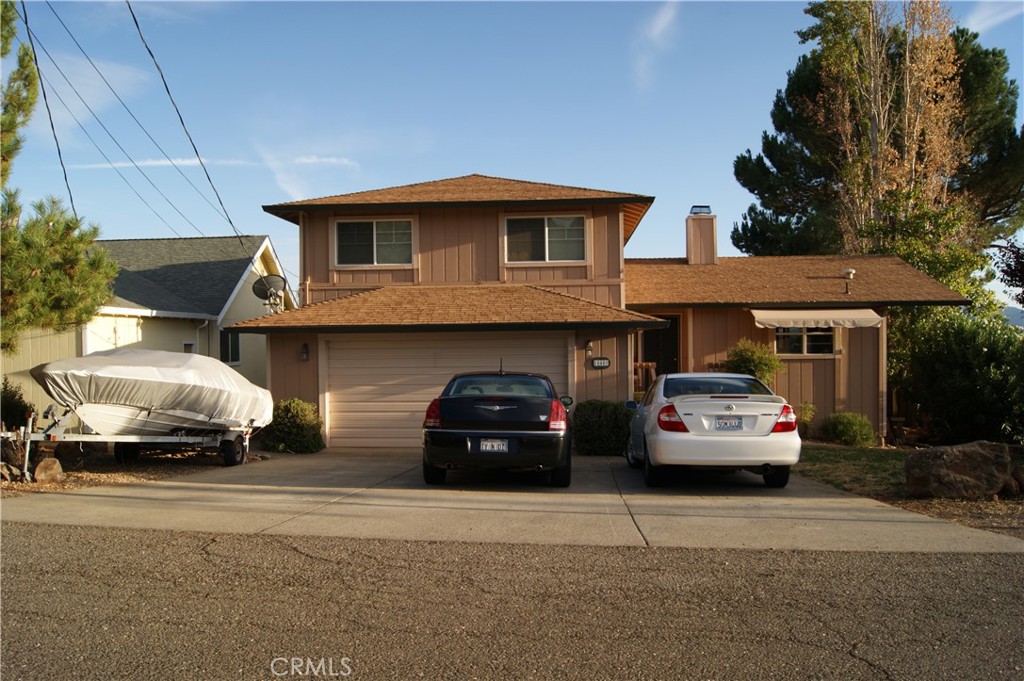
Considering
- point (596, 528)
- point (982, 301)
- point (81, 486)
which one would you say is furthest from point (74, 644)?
point (982, 301)

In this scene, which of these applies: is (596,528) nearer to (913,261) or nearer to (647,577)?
(647,577)

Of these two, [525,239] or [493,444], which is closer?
[493,444]

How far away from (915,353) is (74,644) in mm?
16579

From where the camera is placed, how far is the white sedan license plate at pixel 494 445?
9.80 metres

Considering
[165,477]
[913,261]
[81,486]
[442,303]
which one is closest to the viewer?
Result: [81,486]

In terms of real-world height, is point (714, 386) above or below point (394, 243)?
below

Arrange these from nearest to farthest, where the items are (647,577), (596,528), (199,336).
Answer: (647,577)
(596,528)
(199,336)

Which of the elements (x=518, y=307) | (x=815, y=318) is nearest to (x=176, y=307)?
(x=518, y=307)

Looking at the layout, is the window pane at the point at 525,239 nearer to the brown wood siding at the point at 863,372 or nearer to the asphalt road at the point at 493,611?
the brown wood siding at the point at 863,372

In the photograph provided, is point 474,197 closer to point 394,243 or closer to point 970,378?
point 394,243

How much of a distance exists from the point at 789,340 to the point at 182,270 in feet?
52.5

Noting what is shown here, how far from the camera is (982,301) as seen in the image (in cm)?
2030

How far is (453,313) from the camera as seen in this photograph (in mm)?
15352

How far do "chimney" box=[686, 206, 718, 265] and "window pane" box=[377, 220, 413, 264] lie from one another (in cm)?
756
